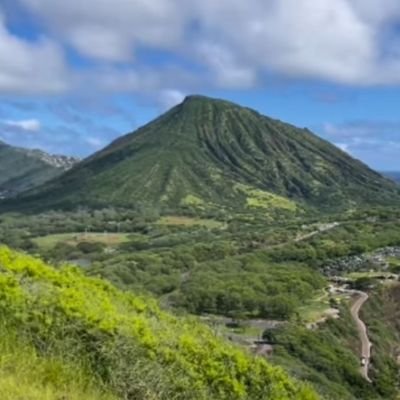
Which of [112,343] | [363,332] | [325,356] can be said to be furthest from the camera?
[363,332]

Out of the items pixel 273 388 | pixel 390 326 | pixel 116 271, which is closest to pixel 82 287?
pixel 273 388

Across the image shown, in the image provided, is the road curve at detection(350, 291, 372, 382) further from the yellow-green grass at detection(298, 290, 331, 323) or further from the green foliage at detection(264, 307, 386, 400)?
the yellow-green grass at detection(298, 290, 331, 323)

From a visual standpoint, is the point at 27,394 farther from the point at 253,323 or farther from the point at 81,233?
the point at 81,233

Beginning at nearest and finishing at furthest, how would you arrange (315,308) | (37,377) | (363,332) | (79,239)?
(37,377), (363,332), (315,308), (79,239)

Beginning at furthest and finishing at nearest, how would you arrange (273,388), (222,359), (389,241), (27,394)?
(389,241), (273,388), (222,359), (27,394)

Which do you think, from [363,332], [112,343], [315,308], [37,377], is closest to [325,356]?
[363,332]

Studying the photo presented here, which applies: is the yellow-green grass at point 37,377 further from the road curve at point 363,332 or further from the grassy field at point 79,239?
the grassy field at point 79,239

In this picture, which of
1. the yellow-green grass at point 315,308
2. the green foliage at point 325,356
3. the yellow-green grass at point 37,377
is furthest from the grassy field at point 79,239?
the yellow-green grass at point 37,377

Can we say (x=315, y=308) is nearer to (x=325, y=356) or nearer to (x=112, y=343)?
(x=325, y=356)
